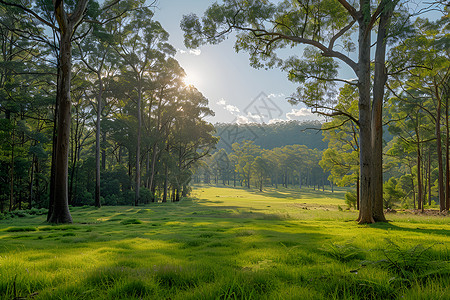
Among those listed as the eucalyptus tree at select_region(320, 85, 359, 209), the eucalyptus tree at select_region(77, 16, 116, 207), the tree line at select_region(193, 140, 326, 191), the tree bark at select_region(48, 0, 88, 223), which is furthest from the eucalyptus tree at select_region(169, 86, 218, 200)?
the tree line at select_region(193, 140, 326, 191)

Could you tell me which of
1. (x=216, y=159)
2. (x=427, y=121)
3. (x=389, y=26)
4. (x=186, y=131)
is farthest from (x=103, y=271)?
(x=216, y=159)

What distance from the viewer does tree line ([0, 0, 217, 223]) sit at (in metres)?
16.5

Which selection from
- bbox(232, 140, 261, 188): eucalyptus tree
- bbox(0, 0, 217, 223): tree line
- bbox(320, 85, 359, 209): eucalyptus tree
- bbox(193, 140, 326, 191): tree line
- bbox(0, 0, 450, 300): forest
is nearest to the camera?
bbox(0, 0, 450, 300): forest

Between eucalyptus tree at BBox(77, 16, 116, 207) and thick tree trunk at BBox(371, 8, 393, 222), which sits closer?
thick tree trunk at BBox(371, 8, 393, 222)

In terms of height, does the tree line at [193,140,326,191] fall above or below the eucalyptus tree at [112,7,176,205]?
below

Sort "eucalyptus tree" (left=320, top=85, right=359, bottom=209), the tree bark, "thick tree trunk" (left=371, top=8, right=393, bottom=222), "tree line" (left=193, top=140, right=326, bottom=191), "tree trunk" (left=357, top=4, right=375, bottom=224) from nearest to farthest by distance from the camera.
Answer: "tree trunk" (left=357, top=4, right=375, bottom=224) < "thick tree trunk" (left=371, top=8, right=393, bottom=222) < the tree bark < "eucalyptus tree" (left=320, top=85, right=359, bottom=209) < "tree line" (left=193, top=140, right=326, bottom=191)

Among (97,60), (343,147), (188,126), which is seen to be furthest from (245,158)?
(97,60)

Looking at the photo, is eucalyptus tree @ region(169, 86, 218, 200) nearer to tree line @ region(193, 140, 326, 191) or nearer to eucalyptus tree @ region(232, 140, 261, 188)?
tree line @ region(193, 140, 326, 191)

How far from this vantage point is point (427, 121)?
99.5 ft

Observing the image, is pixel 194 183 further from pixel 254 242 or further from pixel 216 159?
pixel 254 242

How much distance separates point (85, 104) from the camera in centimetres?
3275

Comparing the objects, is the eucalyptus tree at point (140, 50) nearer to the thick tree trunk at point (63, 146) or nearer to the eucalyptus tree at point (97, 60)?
the eucalyptus tree at point (97, 60)

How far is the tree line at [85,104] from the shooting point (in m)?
16.5

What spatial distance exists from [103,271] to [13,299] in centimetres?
90
